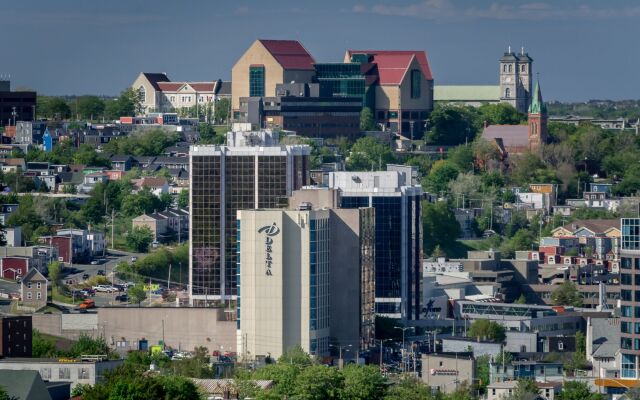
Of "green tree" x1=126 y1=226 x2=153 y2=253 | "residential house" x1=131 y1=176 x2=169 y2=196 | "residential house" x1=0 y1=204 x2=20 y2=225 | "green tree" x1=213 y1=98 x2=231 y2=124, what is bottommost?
"green tree" x1=126 y1=226 x2=153 y2=253

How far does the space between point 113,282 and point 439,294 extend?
42.2 ft

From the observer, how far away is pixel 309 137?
504 ft

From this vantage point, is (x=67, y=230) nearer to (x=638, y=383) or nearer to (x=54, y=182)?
(x=54, y=182)

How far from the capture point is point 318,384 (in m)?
65.5

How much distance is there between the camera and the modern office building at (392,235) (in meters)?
93.6

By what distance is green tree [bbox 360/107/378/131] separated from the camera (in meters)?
161

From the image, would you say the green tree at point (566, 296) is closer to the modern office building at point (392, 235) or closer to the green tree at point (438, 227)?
the modern office building at point (392, 235)

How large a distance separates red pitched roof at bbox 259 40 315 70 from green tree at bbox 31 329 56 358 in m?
80.5

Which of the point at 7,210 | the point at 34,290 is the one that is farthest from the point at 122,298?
the point at 7,210

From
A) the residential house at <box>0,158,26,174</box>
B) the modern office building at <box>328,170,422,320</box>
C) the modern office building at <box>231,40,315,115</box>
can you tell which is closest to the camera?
the modern office building at <box>328,170,422,320</box>

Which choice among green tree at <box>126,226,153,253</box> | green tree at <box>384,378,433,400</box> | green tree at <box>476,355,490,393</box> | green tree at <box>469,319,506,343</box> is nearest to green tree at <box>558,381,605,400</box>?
green tree at <box>476,355,490,393</box>

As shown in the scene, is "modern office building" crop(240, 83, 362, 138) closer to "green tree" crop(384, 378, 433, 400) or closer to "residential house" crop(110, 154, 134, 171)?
"residential house" crop(110, 154, 134, 171)

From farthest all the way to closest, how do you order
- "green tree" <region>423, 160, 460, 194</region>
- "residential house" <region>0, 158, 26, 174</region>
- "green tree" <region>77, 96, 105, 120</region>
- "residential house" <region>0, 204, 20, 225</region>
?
"green tree" <region>77, 96, 105, 120</region>, "green tree" <region>423, 160, 460, 194</region>, "residential house" <region>0, 158, 26, 174</region>, "residential house" <region>0, 204, 20, 225</region>

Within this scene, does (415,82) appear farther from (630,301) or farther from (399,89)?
(630,301)
